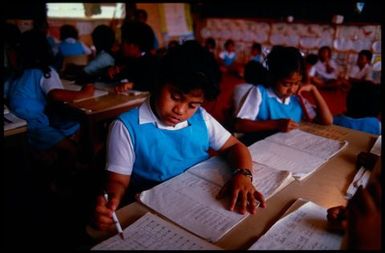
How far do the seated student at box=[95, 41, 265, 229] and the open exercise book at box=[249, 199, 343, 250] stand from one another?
10 centimetres

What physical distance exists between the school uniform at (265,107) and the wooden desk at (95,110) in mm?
787

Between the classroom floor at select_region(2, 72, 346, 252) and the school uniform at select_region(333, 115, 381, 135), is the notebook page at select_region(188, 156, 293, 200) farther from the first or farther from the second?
the school uniform at select_region(333, 115, 381, 135)

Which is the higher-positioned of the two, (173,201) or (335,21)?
(335,21)

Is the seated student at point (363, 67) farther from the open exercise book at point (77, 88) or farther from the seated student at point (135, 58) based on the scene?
the open exercise book at point (77, 88)

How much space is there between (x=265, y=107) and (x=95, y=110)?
1.00 metres

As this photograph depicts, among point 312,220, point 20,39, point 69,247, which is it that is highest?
point 20,39

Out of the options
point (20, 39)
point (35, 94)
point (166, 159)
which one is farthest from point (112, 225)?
point (20, 39)

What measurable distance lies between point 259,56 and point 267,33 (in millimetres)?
736

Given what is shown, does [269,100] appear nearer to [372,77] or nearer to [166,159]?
[166,159]

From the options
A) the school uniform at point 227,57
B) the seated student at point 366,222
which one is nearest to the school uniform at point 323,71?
the school uniform at point 227,57

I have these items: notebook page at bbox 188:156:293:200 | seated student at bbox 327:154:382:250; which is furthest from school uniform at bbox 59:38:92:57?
seated student at bbox 327:154:382:250

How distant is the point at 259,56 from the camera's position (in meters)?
5.46

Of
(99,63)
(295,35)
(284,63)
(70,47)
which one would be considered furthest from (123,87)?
(295,35)

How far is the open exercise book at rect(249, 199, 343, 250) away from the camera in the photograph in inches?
27.3
